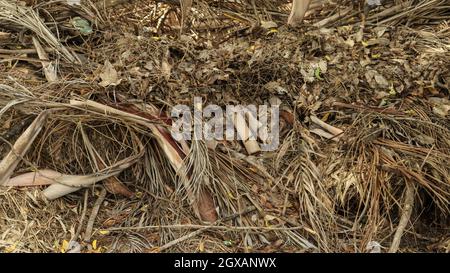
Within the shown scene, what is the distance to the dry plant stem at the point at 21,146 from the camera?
2543 mm

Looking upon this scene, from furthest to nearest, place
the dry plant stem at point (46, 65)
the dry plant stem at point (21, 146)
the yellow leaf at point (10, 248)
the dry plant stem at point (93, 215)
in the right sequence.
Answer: the dry plant stem at point (46, 65) < the dry plant stem at point (21, 146) < the dry plant stem at point (93, 215) < the yellow leaf at point (10, 248)

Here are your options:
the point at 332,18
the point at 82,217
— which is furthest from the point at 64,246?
the point at 332,18

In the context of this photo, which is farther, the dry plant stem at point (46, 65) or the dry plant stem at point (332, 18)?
the dry plant stem at point (332, 18)

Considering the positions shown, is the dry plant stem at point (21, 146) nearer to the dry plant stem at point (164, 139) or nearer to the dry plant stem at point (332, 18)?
the dry plant stem at point (164, 139)

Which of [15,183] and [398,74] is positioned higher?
[398,74]

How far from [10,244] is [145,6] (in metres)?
1.83

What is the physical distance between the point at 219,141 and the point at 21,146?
1042 millimetres

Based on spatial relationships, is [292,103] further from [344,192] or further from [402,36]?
[402,36]

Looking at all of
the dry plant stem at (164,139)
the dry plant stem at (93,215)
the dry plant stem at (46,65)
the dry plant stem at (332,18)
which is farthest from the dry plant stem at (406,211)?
the dry plant stem at (46,65)

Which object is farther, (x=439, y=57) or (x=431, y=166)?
(x=439, y=57)

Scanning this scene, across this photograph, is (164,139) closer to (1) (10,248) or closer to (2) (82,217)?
(2) (82,217)

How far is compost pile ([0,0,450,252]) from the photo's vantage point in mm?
2422

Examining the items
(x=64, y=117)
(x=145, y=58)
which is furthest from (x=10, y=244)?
(x=145, y=58)

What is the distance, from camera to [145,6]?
134 inches
